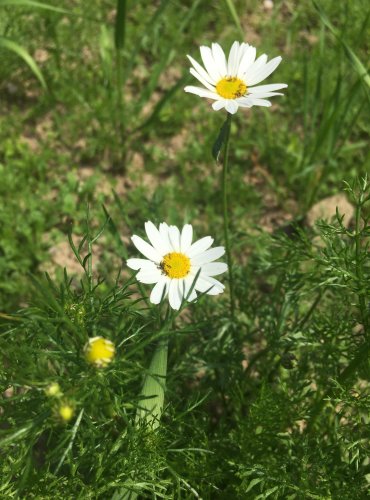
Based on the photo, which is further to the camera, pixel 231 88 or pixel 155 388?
pixel 231 88

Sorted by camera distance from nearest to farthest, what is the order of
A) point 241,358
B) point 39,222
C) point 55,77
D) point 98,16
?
point 241,358
point 39,222
point 55,77
point 98,16

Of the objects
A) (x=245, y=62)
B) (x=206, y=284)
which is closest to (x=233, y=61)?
(x=245, y=62)

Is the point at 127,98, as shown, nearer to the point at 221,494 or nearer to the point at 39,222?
the point at 39,222

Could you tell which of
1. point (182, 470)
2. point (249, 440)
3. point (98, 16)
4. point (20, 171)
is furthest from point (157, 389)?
point (98, 16)

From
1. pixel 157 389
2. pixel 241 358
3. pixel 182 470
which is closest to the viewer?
pixel 157 389

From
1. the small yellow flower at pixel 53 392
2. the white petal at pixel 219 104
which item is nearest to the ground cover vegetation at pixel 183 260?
the small yellow flower at pixel 53 392

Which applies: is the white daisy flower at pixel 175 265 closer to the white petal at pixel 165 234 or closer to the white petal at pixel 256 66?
the white petal at pixel 165 234

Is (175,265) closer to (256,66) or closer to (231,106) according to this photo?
(231,106)

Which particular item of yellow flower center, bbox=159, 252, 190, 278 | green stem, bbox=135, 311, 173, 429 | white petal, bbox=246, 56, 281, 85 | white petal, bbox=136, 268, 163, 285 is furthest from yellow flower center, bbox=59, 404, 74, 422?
white petal, bbox=246, 56, 281, 85
